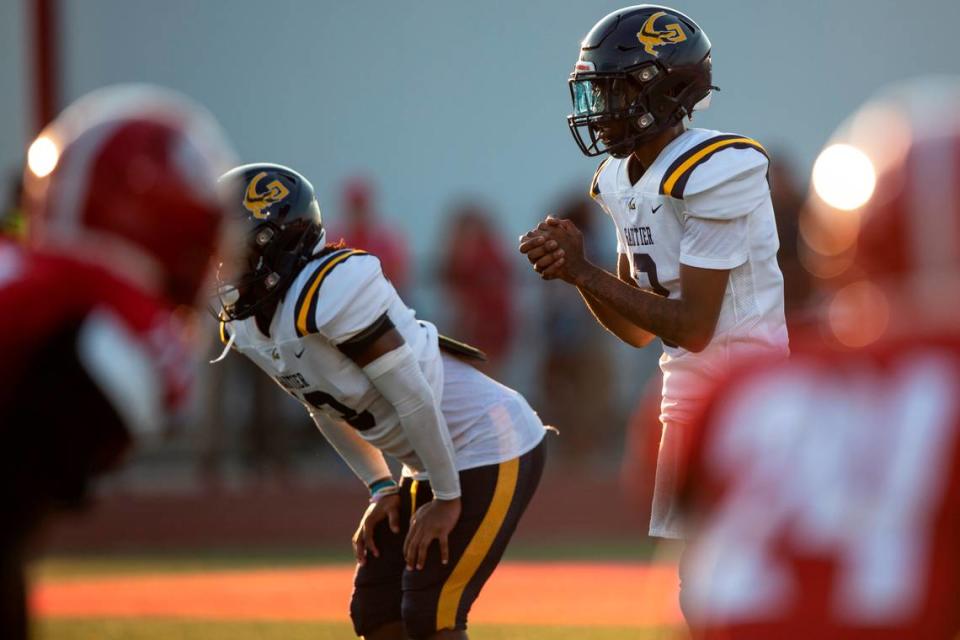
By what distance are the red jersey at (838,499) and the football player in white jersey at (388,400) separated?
6.60 ft

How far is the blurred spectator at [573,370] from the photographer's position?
10.8 m

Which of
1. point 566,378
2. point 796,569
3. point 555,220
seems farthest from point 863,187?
point 566,378

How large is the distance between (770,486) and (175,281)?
131cm

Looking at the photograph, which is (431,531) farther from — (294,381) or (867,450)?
(867,450)

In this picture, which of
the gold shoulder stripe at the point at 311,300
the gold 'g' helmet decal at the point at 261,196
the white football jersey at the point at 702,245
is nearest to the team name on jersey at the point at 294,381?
the gold shoulder stripe at the point at 311,300

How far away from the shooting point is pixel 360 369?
4027mm

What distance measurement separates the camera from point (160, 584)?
8422 mm

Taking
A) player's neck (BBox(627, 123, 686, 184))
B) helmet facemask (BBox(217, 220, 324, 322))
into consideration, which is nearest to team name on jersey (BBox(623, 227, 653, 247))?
player's neck (BBox(627, 123, 686, 184))

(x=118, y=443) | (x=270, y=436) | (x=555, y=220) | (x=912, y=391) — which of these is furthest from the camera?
(x=270, y=436)

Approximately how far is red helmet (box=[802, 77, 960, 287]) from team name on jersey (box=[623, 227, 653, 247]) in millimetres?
1763

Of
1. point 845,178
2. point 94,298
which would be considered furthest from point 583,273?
point 845,178

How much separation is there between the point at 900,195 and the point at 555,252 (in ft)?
6.07

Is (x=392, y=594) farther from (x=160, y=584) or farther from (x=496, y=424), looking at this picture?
(x=160, y=584)

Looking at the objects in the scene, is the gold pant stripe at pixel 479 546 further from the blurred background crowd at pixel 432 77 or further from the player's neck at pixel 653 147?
the blurred background crowd at pixel 432 77
